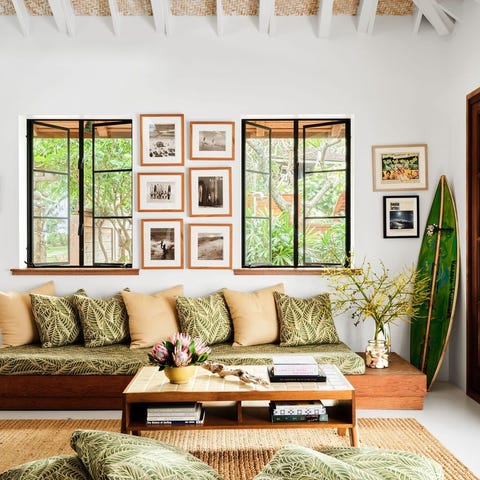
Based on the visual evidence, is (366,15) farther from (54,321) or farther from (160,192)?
(54,321)

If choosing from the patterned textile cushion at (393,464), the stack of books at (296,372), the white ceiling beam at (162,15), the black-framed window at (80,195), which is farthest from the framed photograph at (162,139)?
the patterned textile cushion at (393,464)

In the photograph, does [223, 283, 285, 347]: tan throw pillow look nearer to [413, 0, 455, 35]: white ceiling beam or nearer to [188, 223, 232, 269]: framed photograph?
[188, 223, 232, 269]: framed photograph

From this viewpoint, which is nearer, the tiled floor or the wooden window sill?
the tiled floor

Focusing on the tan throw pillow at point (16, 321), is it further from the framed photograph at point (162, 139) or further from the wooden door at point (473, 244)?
the wooden door at point (473, 244)

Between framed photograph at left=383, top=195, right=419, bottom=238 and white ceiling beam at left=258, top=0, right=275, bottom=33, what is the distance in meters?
1.78

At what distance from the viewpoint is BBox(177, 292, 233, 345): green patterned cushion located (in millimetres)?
4355

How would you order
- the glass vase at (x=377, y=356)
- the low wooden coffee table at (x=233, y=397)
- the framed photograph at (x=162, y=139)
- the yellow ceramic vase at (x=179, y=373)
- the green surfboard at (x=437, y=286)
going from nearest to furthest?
1. the low wooden coffee table at (x=233, y=397)
2. the yellow ceramic vase at (x=179, y=373)
3. the glass vase at (x=377, y=356)
4. the green surfboard at (x=437, y=286)
5. the framed photograph at (x=162, y=139)

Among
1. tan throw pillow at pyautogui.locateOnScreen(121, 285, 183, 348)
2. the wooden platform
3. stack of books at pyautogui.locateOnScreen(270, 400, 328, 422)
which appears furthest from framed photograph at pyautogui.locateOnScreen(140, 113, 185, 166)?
stack of books at pyautogui.locateOnScreen(270, 400, 328, 422)

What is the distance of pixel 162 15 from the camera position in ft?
15.2

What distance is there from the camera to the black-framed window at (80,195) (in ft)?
16.3

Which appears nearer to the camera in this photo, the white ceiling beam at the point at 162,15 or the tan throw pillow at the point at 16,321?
the tan throw pillow at the point at 16,321

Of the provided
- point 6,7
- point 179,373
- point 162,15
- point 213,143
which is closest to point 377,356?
point 179,373

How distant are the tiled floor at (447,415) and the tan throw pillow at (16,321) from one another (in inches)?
23.2

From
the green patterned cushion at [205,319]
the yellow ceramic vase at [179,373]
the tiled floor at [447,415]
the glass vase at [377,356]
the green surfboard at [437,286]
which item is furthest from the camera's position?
the green surfboard at [437,286]
